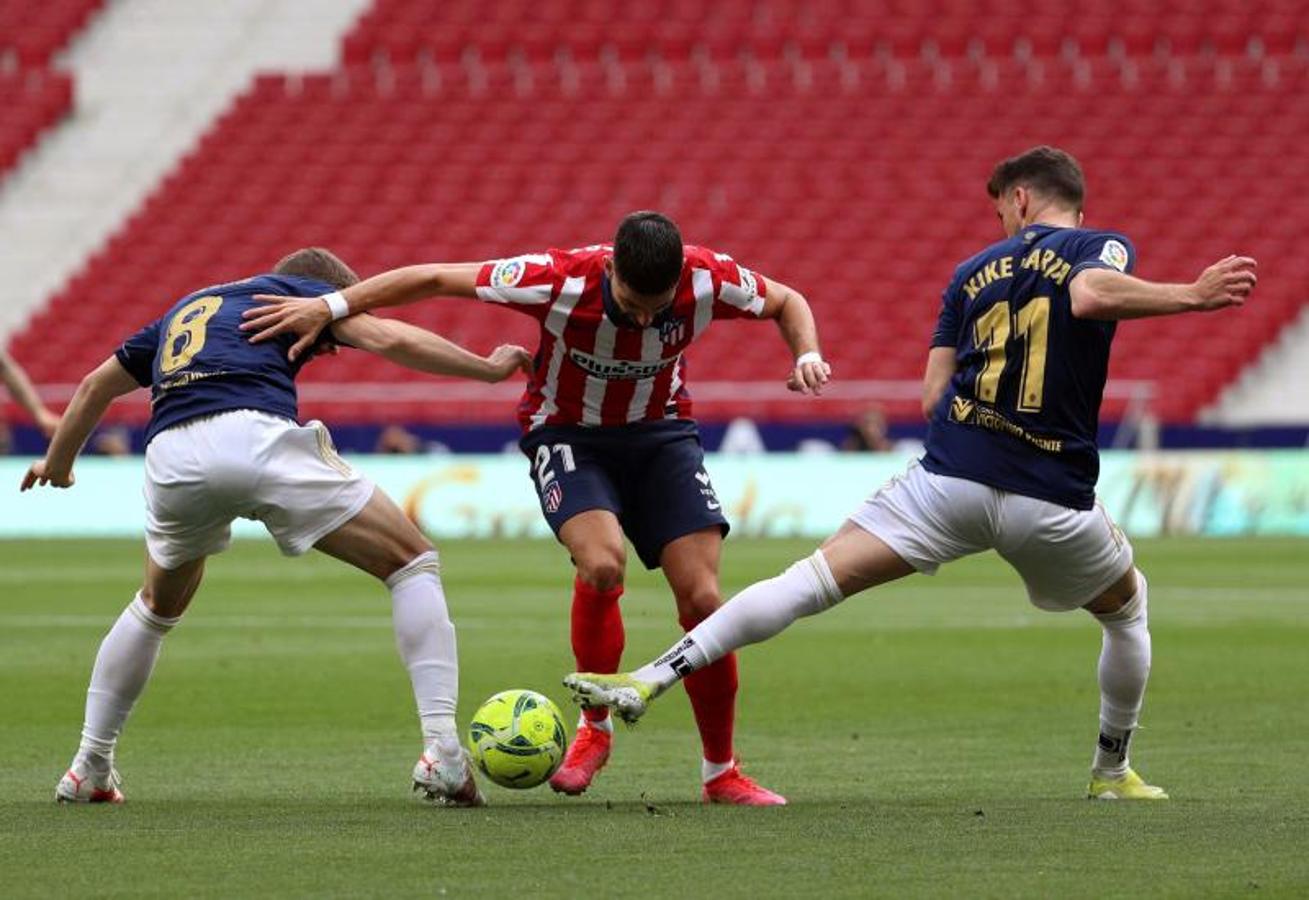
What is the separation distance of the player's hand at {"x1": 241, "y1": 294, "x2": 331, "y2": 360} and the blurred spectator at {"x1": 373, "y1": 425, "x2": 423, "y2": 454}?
65.8 feet

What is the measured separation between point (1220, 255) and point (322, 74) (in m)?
13.8

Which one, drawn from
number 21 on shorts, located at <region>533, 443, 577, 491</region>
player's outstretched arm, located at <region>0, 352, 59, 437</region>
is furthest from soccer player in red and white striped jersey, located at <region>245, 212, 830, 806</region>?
player's outstretched arm, located at <region>0, 352, 59, 437</region>

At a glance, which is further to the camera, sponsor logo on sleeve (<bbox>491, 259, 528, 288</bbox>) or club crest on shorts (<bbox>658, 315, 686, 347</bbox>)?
club crest on shorts (<bbox>658, 315, 686, 347</bbox>)

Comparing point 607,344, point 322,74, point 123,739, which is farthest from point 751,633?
point 322,74

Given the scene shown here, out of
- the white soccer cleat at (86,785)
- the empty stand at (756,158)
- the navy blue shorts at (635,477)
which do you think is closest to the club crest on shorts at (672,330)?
the navy blue shorts at (635,477)

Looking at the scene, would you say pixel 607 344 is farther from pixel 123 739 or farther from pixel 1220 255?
pixel 1220 255

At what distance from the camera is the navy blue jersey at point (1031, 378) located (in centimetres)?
730

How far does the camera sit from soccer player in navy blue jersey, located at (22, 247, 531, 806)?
7.24 m

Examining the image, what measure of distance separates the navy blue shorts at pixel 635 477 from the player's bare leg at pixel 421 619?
0.72 m

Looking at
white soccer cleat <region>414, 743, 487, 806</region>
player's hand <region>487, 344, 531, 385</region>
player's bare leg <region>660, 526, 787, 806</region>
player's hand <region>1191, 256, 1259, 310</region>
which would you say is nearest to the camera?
player's hand <region>1191, 256, 1259, 310</region>

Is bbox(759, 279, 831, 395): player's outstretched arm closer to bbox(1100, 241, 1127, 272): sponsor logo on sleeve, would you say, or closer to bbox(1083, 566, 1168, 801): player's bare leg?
bbox(1100, 241, 1127, 272): sponsor logo on sleeve

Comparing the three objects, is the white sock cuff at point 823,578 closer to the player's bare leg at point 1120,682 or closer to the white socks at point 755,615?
the white socks at point 755,615

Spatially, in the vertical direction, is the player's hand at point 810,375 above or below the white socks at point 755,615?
above

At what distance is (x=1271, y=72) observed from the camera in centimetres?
3334
